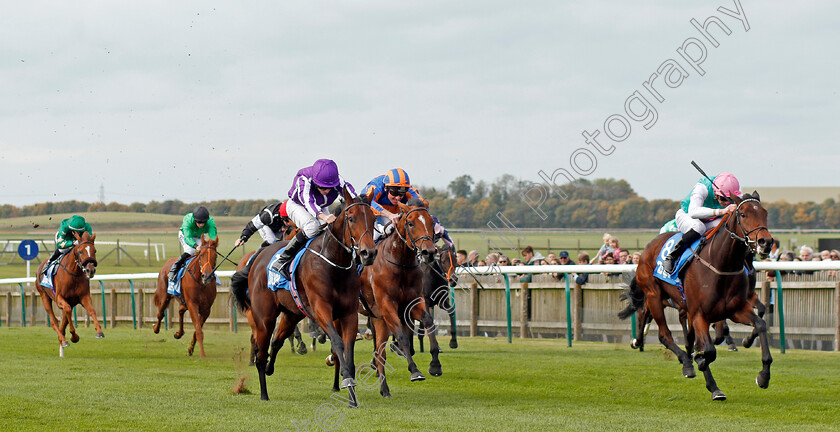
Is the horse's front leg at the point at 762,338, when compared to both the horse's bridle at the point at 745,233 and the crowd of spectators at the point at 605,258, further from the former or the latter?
the crowd of spectators at the point at 605,258

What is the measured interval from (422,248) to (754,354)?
16.6ft

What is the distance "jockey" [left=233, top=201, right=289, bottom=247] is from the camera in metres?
9.88

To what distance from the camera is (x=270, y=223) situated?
1011 centimetres

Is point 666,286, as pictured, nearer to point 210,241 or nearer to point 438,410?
point 438,410

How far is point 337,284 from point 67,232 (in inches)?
301

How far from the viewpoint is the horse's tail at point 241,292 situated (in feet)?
27.0

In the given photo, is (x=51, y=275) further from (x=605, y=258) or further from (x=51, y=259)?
(x=605, y=258)

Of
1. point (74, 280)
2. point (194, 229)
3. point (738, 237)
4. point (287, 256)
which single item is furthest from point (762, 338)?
point (74, 280)

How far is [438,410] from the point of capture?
21.5ft

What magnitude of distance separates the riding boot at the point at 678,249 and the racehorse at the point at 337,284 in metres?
2.71

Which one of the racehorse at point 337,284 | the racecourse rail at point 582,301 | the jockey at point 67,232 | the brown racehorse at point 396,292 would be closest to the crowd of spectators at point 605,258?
the racecourse rail at point 582,301

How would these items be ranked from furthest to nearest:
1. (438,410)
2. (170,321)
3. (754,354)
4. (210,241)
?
(170,321) → (210,241) → (754,354) → (438,410)

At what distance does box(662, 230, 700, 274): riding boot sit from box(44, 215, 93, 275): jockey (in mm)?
8134

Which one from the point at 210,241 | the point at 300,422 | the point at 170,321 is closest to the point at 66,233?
the point at 210,241
